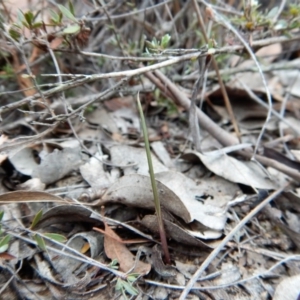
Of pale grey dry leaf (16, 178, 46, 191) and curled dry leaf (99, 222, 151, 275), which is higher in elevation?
pale grey dry leaf (16, 178, 46, 191)

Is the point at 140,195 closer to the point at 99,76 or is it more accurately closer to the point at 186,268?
the point at 186,268

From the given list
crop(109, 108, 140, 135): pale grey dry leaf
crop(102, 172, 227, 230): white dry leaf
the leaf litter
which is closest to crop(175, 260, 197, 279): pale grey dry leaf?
the leaf litter

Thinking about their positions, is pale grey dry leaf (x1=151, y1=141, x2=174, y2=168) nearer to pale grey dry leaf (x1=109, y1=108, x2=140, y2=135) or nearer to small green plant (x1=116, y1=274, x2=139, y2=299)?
pale grey dry leaf (x1=109, y1=108, x2=140, y2=135)

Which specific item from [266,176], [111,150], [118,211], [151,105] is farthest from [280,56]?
[118,211]

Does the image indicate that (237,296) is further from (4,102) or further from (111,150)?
(4,102)

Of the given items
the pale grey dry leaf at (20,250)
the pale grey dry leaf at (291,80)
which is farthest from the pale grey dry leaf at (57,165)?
the pale grey dry leaf at (291,80)
